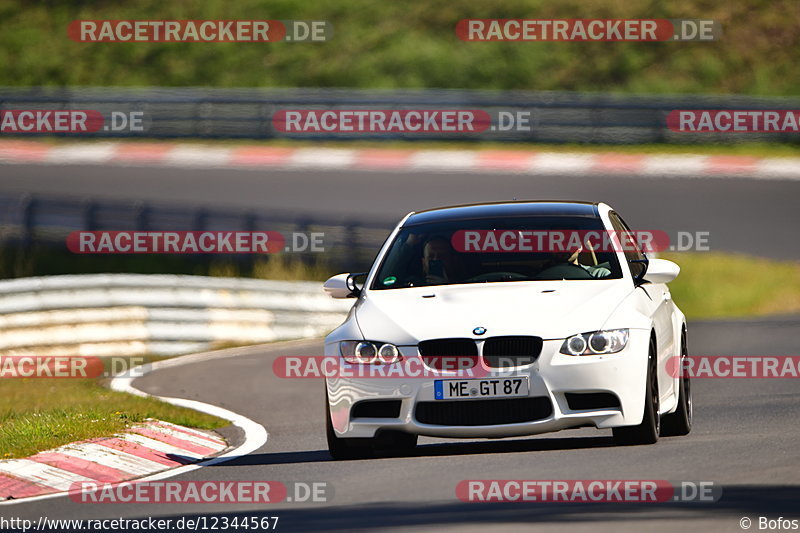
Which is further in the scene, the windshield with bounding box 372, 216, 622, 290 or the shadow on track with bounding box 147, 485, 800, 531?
the windshield with bounding box 372, 216, 622, 290

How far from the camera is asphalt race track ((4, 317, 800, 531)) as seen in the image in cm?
727

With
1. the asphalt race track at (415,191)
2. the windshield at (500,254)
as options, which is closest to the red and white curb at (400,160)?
the asphalt race track at (415,191)

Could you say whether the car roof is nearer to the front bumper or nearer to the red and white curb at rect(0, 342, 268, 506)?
the front bumper

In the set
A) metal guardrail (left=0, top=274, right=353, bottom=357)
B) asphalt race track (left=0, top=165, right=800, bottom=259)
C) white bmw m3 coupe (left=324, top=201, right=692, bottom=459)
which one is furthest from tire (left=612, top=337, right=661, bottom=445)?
asphalt race track (left=0, top=165, right=800, bottom=259)

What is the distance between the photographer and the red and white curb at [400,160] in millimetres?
28453

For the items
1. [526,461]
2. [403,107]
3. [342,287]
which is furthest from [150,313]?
[403,107]

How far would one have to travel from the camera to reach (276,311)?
18.9 m

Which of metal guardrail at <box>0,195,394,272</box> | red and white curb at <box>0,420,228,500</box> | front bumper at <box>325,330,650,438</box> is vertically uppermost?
metal guardrail at <box>0,195,394,272</box>

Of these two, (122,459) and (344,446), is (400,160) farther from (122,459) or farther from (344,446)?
(344,446)

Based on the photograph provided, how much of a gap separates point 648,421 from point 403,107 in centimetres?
2337

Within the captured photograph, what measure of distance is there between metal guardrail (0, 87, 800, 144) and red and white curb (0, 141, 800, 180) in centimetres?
86

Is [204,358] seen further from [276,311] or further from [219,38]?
[219,38]

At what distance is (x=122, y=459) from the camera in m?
10.3

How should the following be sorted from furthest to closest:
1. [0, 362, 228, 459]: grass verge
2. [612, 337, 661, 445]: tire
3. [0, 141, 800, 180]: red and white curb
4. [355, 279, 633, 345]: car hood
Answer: [0, 141, 800, 180]: red and white curb → [0, 362, 228, 459]: grass verge → [612, 337, 661, 445]: tire → [355, 279, 633, 345]: car hood
